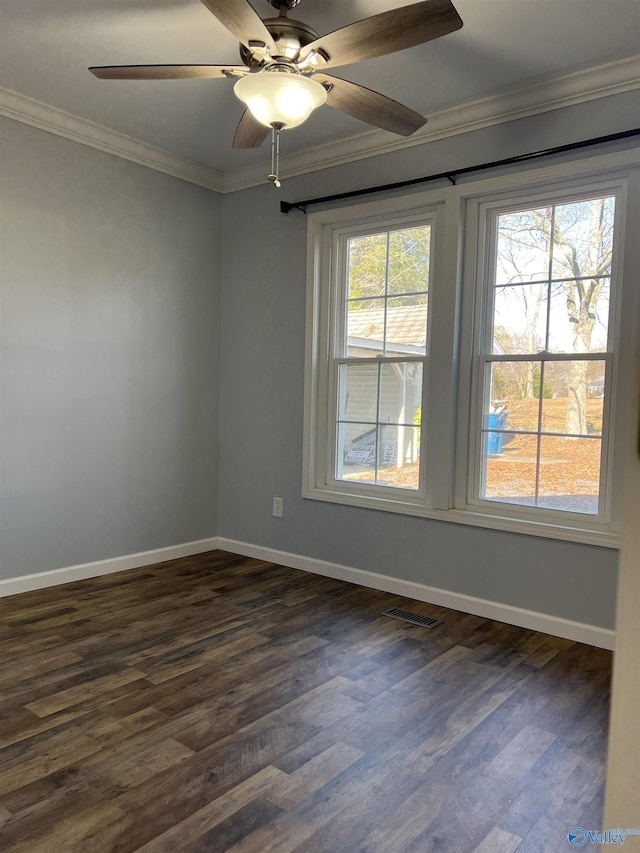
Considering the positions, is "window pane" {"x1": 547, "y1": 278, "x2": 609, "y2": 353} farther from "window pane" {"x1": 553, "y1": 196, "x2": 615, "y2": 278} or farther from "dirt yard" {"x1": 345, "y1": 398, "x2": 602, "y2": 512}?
"dirt yard" {"x1": 345, "y1": 398, "x2": 602, "y2": 512}

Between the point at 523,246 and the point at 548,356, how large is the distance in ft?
1.94

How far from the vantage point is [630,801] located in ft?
1.16

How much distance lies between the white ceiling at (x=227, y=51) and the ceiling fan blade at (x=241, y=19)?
1.51ft

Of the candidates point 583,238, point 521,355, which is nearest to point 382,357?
point 521,355

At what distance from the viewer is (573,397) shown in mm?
2930

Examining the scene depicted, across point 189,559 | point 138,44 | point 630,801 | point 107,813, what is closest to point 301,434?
point 189,559

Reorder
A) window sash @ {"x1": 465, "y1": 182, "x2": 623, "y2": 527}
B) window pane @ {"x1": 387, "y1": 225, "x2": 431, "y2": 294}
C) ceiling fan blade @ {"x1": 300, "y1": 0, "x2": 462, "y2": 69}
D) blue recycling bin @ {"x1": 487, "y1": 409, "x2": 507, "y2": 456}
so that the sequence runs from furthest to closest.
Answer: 1. window pane @ {"x1": 387, "y1": 225, "x2": 431, "y2": 294}
2. blue recycling bin @ {"x1": 487, "y1": 409, "x2": 507, "y2": 456}
3. window sash @ {"x1": 465, "y1": 182, "x2": 623, "y2": 527}
4. ceiling fan blade @ {"x1": 300, "y1": 0, "x2": 462, "y2": 69}

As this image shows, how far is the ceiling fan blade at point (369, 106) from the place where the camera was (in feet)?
7.22

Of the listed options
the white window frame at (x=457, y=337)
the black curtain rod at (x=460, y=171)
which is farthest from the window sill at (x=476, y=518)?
the black curtain rod at (x=460, y=171)

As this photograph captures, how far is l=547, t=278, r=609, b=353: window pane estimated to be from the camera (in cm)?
284

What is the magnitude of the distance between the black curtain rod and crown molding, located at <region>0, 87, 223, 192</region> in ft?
2.24

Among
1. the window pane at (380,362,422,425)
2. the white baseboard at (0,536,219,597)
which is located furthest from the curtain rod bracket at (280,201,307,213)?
the white baseboard at (0,536,219,597)

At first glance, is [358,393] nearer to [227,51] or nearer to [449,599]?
[449,599]

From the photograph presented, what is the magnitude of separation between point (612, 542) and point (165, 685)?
2.04 meters
